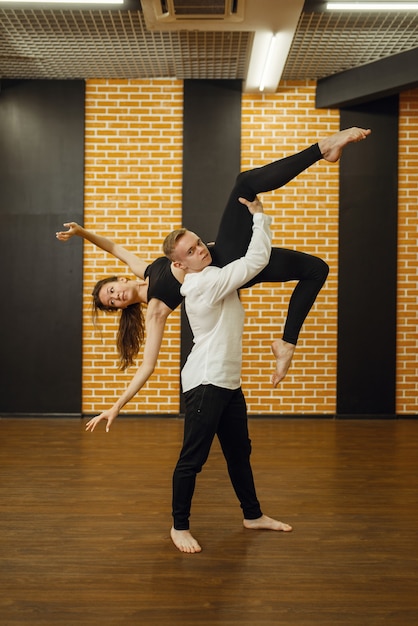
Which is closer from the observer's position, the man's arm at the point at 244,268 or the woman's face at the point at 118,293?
the man's arm at the point at 244,268

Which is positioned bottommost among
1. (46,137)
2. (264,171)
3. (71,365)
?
(71,365)

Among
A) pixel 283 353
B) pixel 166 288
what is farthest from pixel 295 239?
pixel 283 353

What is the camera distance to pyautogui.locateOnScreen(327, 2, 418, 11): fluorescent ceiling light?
14.1 ft

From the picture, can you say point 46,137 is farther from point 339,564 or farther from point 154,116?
point 339,564

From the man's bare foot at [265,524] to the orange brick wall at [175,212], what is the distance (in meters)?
2.89

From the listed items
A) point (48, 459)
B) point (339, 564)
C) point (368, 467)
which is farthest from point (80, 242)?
point (339, 564)

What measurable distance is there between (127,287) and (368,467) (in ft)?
6.91

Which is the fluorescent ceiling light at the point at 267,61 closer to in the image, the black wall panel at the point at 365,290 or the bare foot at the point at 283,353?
the black wall panel at the point at 365,290

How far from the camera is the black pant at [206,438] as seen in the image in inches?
111

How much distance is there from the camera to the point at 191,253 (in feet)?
8.97

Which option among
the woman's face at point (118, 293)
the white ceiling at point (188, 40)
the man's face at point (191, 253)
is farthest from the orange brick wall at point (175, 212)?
the man's face at point (191, 253)

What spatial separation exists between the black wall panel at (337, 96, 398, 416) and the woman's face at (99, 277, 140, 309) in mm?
3164

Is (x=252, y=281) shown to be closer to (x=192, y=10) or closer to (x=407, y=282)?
(x=192, y=10)

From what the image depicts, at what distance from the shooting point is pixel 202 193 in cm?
602
